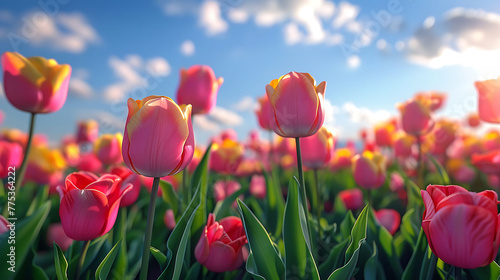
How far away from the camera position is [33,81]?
1.07 metres

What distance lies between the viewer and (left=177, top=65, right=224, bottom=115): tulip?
1.34m

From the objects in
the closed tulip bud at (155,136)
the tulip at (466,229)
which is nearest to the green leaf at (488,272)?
the tulip at (466,229)

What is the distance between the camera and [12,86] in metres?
1.06

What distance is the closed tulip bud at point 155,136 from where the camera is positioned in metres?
0.70

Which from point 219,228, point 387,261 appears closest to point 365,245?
point 387,261

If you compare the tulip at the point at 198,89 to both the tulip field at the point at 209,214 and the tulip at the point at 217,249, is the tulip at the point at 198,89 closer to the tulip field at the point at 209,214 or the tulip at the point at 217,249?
the tulip field at the point at 209,214

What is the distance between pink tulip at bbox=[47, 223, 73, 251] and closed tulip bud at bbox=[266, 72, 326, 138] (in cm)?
97

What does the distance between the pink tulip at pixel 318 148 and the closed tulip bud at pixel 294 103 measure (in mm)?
385

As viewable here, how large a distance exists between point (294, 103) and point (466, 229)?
45cm

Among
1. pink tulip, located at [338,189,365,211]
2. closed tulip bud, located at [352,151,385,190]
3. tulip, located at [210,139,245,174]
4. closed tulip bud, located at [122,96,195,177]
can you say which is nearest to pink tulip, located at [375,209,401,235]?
closed tulip bud, located at [352,151,385,190]

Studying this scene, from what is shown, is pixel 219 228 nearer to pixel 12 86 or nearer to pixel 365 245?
pixel 365 245

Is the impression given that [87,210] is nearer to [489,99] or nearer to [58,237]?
[58,237]

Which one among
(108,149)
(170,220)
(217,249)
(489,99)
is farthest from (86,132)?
(489,99)

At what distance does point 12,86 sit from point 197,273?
33.1 inches
